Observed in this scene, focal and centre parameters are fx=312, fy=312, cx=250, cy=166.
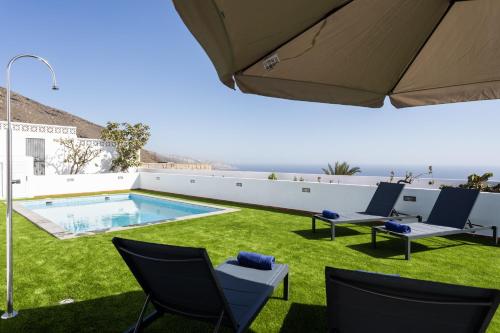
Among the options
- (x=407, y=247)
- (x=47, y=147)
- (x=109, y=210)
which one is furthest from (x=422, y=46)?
(x=47, y=147)

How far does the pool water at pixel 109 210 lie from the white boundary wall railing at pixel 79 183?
1.60 metres

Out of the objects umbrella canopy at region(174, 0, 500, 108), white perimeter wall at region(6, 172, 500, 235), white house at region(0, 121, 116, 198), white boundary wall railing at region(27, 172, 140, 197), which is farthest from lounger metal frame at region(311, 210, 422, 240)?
white house at region(0, 121, 116, 198)

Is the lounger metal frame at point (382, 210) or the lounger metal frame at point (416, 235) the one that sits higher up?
the lounger metal frame at point (382, 210)

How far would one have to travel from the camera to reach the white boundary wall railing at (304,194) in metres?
6.94

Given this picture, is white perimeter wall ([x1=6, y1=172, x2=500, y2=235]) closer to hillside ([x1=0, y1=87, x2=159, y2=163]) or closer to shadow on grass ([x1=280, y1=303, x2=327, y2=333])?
shadow on grass ([x1=280, y1=303, x2=327, y2=333])

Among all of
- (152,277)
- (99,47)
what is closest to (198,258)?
Answer: (152,277)

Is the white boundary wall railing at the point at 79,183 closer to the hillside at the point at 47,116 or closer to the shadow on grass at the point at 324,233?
the shadow on grass at the point at 324,233

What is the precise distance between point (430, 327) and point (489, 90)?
2.81m

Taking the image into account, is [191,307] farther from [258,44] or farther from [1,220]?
[1,220]

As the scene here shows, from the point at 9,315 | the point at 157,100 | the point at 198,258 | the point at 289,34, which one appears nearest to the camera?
the point at 198,258

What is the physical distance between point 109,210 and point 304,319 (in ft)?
35.2

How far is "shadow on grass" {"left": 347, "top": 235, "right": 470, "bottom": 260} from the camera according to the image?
5.57 m

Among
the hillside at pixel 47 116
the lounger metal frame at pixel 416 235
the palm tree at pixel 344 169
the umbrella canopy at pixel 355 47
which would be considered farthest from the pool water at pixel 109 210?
the hillside at pixel 47 116

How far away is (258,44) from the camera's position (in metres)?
2.68
